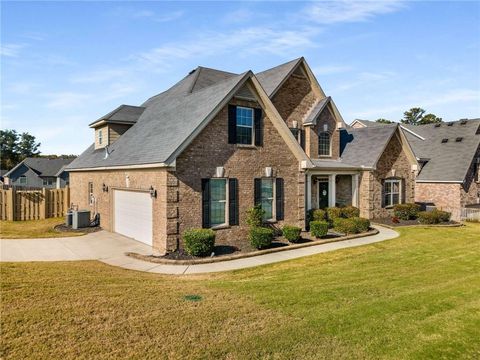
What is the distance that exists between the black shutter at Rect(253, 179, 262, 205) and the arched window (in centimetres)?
946

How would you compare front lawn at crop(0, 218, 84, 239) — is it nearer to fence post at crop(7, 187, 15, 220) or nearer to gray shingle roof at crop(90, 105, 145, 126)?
fence post at crop(7, 187, 15, 220)

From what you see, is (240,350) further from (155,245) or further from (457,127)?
(457,127)

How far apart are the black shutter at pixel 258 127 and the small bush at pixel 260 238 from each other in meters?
4.21

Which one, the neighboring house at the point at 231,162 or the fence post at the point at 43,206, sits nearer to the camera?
the neighboring house at the point at 231,162

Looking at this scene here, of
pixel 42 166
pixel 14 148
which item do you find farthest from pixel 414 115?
pixel 14 148

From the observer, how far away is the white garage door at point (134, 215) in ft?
47.2

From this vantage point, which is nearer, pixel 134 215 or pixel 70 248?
pixel 70 248

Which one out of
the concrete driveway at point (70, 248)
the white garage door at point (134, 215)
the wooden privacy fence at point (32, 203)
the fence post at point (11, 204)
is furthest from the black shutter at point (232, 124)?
the fence post at point (11, 204)

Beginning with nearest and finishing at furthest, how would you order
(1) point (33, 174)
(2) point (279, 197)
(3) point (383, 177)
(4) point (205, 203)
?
(4) point (205, 203), (2) point (279, 197), (3) point (383, 177), (1) point (33, 174)

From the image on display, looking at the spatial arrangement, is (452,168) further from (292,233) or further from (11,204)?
(11,204)

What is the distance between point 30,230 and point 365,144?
2189 centimetres

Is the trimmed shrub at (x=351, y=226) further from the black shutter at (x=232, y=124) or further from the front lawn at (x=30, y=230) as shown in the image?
the front lawn at (x=30, y=230)

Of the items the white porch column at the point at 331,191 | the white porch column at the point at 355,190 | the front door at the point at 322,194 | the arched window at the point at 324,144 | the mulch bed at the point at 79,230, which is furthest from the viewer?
the arched window at the point at 324,144

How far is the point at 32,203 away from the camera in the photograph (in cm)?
2223
